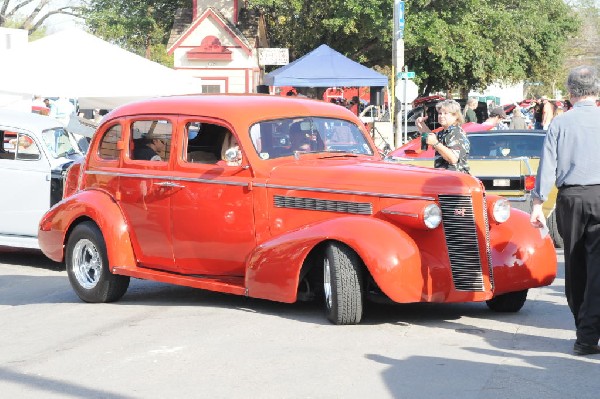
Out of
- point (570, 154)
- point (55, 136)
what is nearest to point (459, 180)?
point (570, 154)

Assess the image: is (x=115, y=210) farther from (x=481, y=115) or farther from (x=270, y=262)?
(x=481, y=115)

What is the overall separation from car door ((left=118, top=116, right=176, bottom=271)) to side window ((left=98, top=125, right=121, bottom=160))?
0.21 meters

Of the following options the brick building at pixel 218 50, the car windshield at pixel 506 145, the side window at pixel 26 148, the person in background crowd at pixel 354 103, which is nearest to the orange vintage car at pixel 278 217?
the side window at pixel 26 148

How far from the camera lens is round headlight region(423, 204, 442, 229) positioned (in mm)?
7988

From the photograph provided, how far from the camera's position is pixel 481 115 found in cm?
4006

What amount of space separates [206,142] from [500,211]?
268 centimetres

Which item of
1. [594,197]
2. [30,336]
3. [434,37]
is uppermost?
[434,37]

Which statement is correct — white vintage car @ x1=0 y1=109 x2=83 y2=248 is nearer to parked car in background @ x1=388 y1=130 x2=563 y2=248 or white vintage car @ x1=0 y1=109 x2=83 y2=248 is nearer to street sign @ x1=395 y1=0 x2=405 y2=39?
parked car in background @ x1=388 y1=130 x2=563 y2=248

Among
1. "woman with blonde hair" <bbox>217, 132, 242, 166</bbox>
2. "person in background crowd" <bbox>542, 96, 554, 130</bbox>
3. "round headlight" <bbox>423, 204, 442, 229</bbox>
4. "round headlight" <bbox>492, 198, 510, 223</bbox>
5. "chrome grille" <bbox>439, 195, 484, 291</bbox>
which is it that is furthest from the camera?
"person in background crowd" <bbox>542, 96, 554, 130</bbox>

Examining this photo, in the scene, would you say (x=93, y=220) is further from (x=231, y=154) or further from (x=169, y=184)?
(x=231, y=154)

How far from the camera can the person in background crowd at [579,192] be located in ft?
22.9

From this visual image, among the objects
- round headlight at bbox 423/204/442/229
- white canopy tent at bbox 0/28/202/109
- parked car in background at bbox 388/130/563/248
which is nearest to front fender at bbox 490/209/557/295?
round headlight at bbox 423/204/442/229

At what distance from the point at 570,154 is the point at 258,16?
4079 centimetres

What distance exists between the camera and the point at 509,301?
8859 mm
